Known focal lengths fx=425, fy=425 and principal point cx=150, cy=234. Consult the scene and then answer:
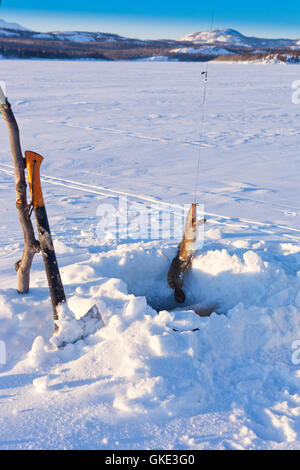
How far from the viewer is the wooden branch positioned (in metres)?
2.70

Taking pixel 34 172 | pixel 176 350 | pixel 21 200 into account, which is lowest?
pixel 176 350

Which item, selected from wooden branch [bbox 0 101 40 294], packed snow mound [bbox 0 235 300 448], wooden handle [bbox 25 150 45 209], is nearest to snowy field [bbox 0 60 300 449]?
packed snow mound [bbox 0 235 300 448]

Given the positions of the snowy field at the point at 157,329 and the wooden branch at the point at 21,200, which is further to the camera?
the wooden branch at the point at 21,200

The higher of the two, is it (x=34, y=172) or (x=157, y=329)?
(x=34, y=172)

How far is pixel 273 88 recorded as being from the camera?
19641 mm

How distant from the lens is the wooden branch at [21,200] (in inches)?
106

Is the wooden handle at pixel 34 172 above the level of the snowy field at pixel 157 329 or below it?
above

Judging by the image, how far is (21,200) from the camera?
2893mm

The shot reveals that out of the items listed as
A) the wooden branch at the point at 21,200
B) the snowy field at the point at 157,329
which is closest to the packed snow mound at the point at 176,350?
the snowy field at the point at 157,329

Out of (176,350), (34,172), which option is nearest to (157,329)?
(176,350)

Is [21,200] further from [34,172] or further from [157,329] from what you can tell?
[157,329]

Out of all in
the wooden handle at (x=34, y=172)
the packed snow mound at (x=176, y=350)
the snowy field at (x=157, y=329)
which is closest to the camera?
the snowy field at (x=157, y=329)

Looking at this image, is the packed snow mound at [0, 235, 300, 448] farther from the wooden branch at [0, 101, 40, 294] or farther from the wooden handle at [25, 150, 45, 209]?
the wooden handle at [25, 150, 45, 209]

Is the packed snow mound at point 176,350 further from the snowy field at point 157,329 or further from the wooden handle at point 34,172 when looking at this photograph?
the wooden handle at point 34,172
